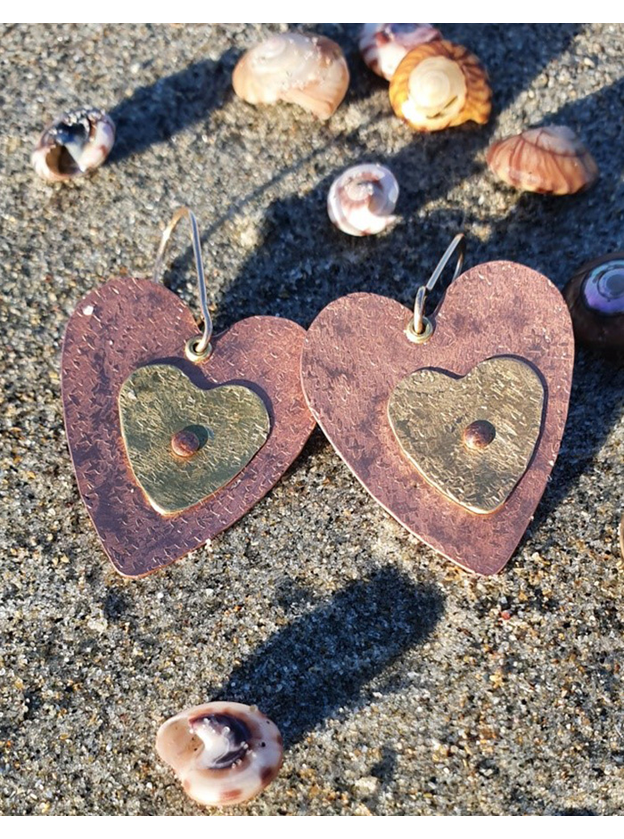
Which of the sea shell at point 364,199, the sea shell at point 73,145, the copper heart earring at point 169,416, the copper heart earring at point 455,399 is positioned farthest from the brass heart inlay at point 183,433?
the sea shell at point 73,145

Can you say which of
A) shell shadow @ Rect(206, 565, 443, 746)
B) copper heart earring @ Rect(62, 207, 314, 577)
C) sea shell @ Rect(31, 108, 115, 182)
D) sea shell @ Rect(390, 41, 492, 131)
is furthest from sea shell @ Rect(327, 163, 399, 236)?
shell shadow @ Rect(206, 565, 443, 746)

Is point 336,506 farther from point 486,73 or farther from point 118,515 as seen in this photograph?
point 486,73

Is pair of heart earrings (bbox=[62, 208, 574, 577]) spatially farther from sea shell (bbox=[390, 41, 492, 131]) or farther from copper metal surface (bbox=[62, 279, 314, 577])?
sea shell (bbox=[390, 41, 492, 131])

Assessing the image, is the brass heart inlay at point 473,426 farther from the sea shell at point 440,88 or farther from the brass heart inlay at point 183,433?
the sea shell at point 440,88

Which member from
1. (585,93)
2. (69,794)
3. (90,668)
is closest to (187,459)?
(90,668)

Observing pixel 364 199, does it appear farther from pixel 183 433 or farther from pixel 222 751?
pixel 222 751

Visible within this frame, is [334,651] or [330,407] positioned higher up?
[330,407]

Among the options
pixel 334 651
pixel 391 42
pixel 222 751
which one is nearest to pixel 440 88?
pixel 391 42
